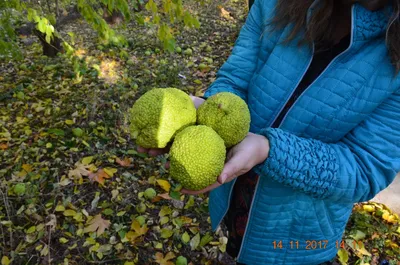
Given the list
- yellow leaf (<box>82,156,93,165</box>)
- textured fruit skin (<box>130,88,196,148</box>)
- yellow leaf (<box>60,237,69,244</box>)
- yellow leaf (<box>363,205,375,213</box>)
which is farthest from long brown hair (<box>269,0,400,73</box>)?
yellow leaf (<box>82,156,93,165</box>)

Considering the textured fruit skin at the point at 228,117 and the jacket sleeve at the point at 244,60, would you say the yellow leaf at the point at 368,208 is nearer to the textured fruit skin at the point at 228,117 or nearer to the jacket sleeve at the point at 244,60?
the jacket sleeve at the point at 244,60

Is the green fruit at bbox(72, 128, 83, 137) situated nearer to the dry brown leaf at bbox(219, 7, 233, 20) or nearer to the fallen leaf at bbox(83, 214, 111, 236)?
the fallen leaf at bbox(83, 214, 111, 236)

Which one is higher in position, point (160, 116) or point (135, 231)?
point (160, 116)

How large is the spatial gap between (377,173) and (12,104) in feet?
14.1

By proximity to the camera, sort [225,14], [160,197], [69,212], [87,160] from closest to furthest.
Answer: [69,212] < [160,197] < [87,160] < [225,14]

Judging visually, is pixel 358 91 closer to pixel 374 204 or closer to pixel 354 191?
pixel 354 191

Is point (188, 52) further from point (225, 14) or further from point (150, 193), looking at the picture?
point (150, 193)

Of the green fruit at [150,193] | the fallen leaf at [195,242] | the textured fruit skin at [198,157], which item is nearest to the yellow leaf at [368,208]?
the fallen leaf at [195,242]

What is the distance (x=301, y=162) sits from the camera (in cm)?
126

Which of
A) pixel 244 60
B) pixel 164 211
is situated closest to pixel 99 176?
pixel 164 211

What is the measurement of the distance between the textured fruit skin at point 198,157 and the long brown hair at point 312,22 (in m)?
0.56

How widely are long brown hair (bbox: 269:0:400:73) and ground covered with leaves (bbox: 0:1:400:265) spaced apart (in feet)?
6.02

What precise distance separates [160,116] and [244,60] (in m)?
0.56

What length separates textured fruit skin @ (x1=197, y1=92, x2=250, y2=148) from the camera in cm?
129
